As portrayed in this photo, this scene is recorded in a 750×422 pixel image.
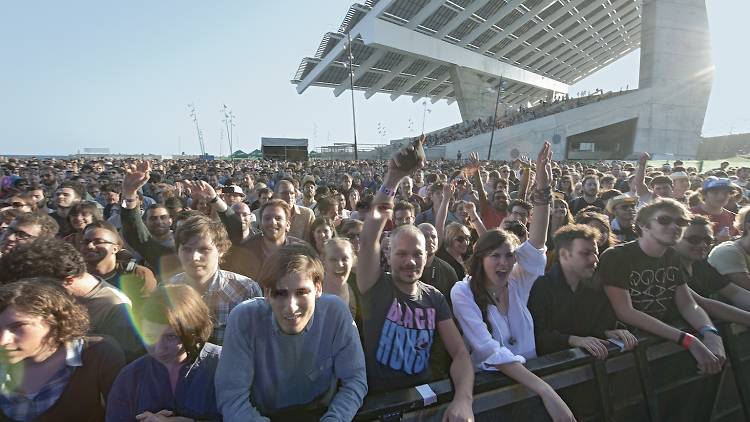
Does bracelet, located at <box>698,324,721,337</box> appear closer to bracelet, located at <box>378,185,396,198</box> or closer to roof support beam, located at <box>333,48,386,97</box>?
bracelet, located at <box>378,185,396,198</box>

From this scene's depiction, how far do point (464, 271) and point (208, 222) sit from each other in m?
2.41

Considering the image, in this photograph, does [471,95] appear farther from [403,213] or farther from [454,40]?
[403,213]

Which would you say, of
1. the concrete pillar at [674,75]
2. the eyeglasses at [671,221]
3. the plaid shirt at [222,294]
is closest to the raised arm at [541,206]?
the eyeglasses at [671,221]

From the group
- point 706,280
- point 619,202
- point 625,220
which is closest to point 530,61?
point 619,202

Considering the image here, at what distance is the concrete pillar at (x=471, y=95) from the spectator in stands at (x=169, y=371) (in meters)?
45.0

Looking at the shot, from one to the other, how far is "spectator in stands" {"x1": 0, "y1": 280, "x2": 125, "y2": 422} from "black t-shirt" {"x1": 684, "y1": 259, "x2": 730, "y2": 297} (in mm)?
3984

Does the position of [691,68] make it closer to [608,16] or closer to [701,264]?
[608,16]

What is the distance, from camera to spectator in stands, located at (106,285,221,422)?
Answer: 1622mm

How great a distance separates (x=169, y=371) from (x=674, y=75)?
38416mm

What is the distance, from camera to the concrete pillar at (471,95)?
4344 cm

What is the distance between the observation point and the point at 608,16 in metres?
47.7

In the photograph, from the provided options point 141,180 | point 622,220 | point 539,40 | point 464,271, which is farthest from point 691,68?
point 141,180

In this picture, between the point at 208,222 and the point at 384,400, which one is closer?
the point at 384,400

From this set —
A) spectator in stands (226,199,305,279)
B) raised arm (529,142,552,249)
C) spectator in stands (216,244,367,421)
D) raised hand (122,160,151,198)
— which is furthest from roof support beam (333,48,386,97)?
spectator in stands (216,244,367,421)
